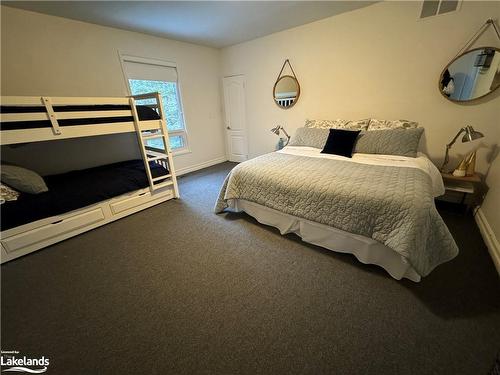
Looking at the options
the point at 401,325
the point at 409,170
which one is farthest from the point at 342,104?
the point at 401,325

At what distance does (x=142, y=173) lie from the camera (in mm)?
2771

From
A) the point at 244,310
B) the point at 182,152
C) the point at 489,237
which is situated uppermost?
the point at 182,152

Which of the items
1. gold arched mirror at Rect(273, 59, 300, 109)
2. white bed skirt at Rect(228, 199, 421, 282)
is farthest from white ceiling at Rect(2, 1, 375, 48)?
white bed skirt at Rect(228, 199, 421, 282)

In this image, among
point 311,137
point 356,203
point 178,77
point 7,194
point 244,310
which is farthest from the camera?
point 178,77

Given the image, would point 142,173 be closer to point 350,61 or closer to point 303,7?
point 303,7

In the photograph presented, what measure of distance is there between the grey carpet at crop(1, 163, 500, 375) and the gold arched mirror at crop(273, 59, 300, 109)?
8.70ft

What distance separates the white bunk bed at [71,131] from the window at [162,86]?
767 mm

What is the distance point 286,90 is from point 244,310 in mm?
3476

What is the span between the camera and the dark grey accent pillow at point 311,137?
283 centimetres

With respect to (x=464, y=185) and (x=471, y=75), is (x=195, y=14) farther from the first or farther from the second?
(x=464, y=185)

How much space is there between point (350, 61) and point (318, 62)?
48 cm

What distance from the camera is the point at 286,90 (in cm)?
363

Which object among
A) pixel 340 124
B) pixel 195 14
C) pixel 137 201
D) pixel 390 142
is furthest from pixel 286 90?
pixel 137 201

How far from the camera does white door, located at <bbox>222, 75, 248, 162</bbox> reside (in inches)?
167
